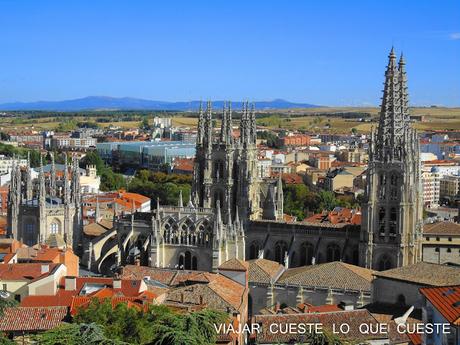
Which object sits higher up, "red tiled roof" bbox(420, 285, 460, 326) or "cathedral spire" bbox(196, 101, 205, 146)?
"cathedral spire" bbox(196, 101, 205, 146)

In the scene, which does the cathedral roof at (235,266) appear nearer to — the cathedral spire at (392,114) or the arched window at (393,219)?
the arched window at (393,219)

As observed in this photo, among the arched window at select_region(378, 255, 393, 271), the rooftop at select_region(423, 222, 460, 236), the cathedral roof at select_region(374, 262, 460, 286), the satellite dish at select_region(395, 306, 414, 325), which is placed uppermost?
the cathedral roof at select_region(374, 262, 460, 286)

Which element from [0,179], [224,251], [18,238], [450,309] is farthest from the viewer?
[0,179]

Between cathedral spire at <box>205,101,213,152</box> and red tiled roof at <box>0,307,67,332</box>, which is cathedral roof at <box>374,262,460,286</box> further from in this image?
cathedral spire at <box>205,101,213,152</box>

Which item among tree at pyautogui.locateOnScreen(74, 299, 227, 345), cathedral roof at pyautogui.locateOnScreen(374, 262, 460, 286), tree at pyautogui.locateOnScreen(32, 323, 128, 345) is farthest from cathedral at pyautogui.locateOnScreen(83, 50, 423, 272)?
tree at pyautogui.locateOnScreen(32, 323, 128, 345)

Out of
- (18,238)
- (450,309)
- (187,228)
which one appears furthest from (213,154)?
(450,309)

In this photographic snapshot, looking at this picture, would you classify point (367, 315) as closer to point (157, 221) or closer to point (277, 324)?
point (277, 324)
